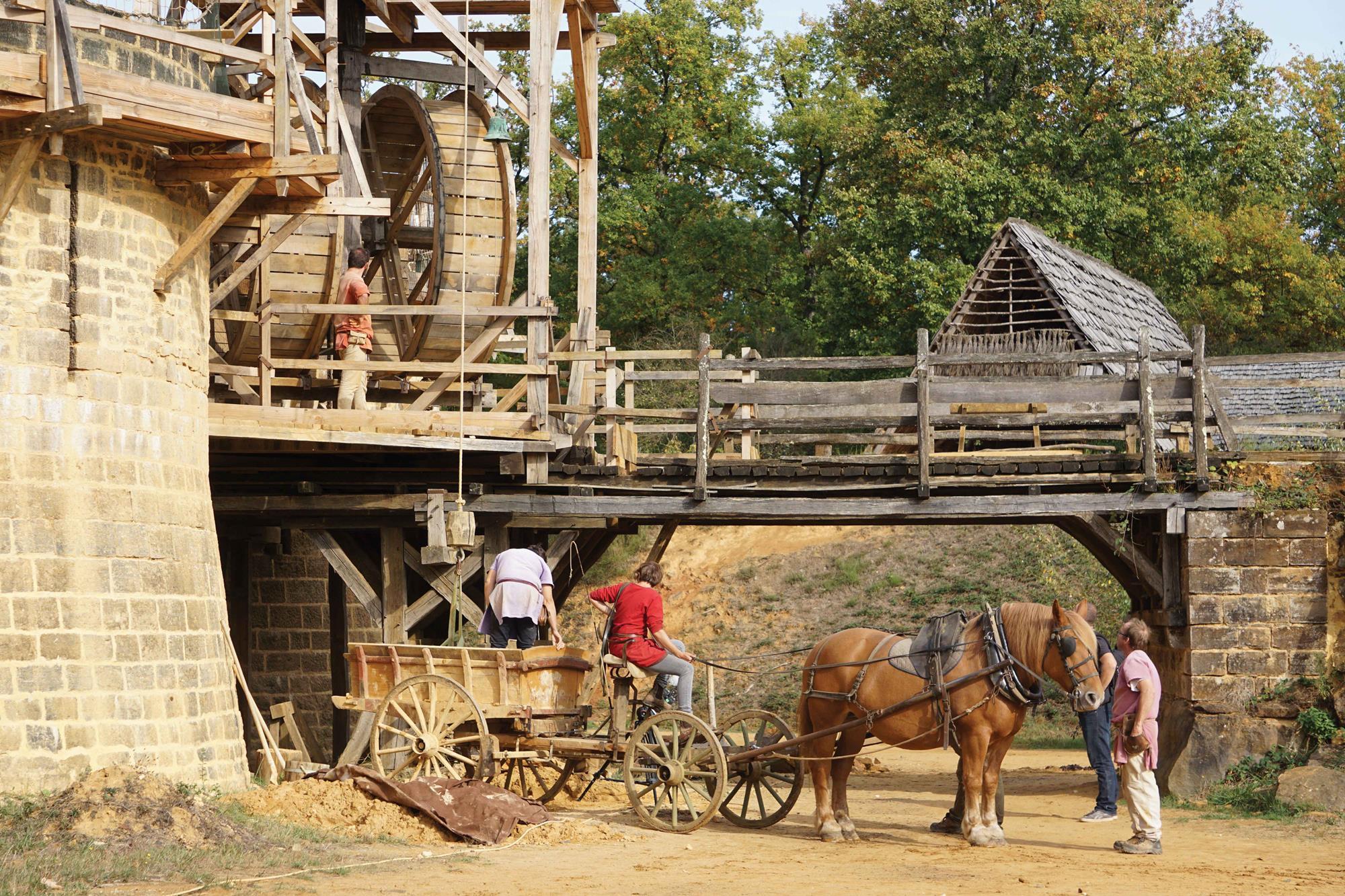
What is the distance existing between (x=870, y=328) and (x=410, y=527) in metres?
17.4

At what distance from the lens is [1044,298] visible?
23.4 m

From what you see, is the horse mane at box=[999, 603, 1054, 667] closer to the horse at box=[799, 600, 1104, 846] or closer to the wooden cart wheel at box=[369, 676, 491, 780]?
the horse at box=[799, 600, 1104, 846]

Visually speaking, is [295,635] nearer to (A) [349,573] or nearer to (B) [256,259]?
(A) [349,573]

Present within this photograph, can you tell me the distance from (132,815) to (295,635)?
9.72 m

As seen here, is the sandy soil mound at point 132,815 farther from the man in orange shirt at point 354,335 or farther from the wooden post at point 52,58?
the man in orange shirt at point 354,335

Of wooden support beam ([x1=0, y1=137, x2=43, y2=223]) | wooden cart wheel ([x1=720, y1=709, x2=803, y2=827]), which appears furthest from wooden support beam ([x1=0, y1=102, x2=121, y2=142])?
wooden cart wheel ([x1=720, y1=709, x2=803, y2=827])

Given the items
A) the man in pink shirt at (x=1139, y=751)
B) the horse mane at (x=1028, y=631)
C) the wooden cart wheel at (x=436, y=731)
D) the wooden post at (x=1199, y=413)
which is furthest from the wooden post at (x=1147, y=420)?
the wooden cart wheel at (x=436, y=731)

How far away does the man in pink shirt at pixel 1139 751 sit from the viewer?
1133 cm

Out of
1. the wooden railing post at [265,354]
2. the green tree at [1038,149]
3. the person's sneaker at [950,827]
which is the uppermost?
the green tree at [1038,149]

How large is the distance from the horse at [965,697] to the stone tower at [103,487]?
4379 millimetres

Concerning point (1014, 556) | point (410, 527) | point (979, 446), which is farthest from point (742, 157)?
point (410, 527)

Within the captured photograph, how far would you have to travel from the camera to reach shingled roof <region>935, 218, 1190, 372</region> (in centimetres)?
2284

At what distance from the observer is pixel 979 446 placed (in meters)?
22.7

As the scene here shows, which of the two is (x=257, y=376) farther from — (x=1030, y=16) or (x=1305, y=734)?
Answer: (x=1030, y=16)
